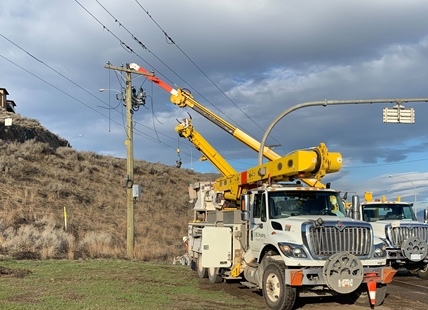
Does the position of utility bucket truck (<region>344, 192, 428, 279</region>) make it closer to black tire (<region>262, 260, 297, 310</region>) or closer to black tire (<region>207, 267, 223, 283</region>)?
black tire (<region>207, 267, 223, 283</region>)

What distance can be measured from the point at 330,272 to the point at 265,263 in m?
1.56

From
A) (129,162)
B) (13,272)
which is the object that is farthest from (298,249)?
(129,162)

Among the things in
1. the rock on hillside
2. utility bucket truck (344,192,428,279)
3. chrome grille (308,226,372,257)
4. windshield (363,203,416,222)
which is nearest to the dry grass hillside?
the rock on hillside

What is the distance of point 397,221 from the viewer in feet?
50.9

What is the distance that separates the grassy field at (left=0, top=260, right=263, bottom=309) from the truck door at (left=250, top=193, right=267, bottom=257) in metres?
1.22

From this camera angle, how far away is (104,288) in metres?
10.8

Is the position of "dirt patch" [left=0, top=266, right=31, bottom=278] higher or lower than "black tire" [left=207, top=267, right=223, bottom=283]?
higher

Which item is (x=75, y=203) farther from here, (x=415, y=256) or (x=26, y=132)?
(x=415, y=256)

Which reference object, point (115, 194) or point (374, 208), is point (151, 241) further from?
point (374, 208)

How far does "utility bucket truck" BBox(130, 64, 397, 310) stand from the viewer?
29.0ft

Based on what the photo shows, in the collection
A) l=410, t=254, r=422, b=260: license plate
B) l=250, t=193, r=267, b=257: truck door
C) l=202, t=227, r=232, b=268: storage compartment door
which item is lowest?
l=410, t=254, r=422, b=260: license plate

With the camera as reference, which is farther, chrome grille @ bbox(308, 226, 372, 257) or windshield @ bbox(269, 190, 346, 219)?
windshield @ bbox(269, 190, 346, 219)

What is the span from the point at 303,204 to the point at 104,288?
198 inches

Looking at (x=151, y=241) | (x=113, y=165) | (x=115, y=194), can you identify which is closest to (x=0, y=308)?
(x=151, y=241)
